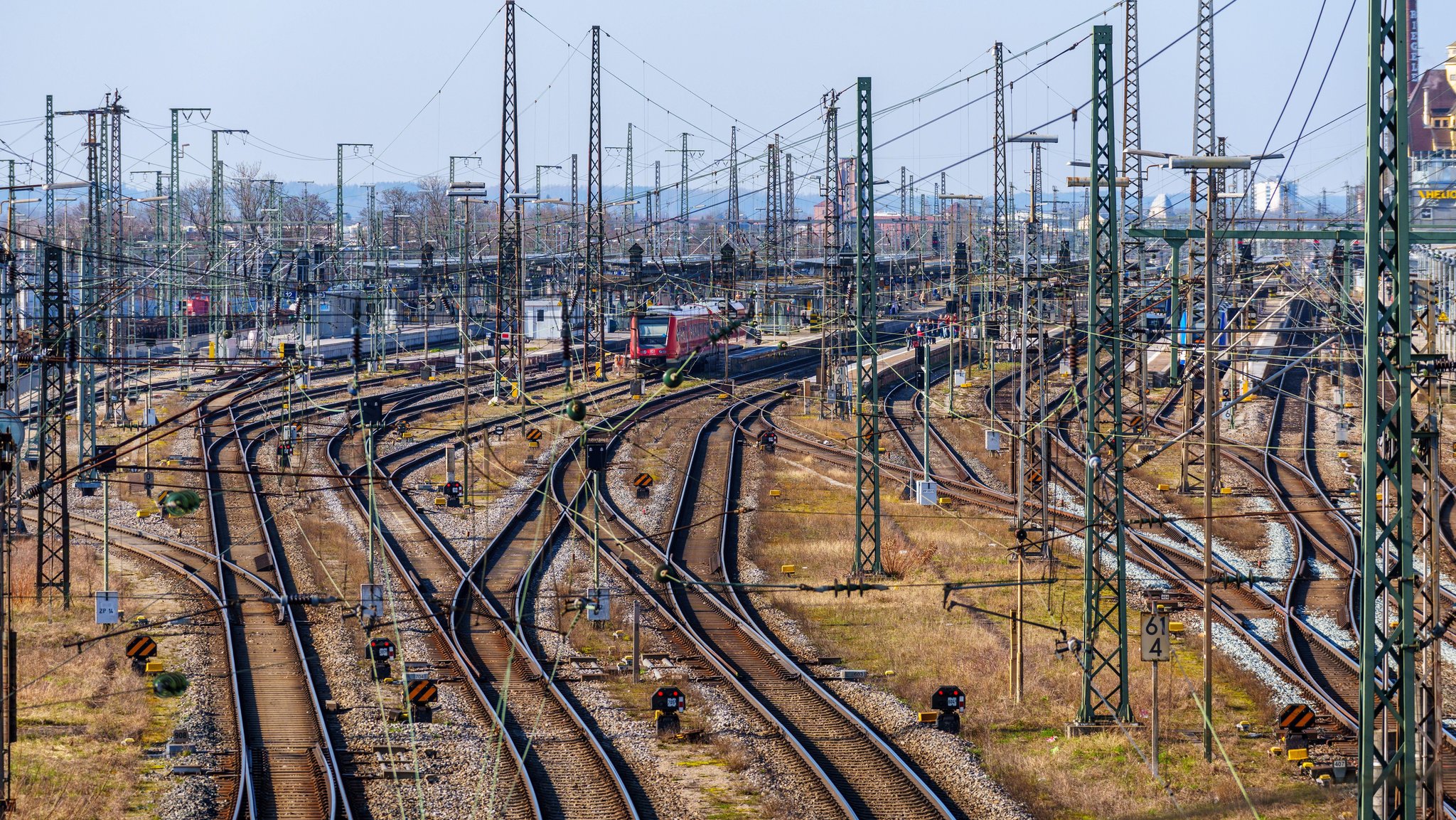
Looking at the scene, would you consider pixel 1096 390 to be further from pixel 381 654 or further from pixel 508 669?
pixel 381 654

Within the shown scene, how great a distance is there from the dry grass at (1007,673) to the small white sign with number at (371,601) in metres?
5.17

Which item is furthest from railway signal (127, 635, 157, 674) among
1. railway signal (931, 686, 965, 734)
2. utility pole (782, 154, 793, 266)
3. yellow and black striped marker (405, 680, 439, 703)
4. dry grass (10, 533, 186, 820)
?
utility pole (782, 154, 793, 266)

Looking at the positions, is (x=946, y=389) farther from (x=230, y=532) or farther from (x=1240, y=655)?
(x=1240, y=655)

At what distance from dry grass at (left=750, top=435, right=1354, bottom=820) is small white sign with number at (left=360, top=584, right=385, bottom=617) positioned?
17.0ft

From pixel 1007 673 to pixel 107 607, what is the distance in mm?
10360

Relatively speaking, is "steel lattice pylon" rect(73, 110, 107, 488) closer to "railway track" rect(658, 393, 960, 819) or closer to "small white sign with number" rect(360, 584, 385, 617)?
"small white sign with number" rect(360, 584, 385, 617)

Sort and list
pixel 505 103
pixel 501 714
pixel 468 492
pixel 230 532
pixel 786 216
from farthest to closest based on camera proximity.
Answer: pixel 786 216, pixel 505 103, pixel 468 492, pixel 230 532, pixel 501 714

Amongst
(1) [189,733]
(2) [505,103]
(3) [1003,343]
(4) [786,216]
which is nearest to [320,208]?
(4) [786,216]

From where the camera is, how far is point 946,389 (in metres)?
45.7

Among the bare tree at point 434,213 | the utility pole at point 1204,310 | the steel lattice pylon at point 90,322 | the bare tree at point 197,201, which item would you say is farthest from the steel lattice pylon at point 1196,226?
the bare tree at point 197,201

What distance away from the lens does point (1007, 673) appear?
17.6 meters

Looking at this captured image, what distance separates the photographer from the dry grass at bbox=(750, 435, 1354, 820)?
13688mm

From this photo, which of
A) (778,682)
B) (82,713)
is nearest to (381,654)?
(82,713)

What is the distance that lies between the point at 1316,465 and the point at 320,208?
125516mm
